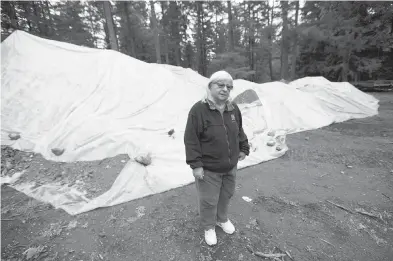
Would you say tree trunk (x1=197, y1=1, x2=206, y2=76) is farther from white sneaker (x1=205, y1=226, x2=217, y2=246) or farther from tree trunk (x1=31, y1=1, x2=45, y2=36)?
white sneaker (x1=205, y1=226, x2=217, y2=246)

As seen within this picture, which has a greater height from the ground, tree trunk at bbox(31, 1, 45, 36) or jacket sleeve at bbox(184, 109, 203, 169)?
tree trunk at bbox(31, 1, 45, 36)

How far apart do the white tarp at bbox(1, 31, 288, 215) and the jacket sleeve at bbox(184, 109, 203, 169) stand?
1.53m

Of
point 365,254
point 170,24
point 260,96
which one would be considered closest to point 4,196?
point 365,254

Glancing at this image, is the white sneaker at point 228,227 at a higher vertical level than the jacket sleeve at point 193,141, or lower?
lower

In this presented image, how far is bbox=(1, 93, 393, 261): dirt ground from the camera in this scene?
1859 mm

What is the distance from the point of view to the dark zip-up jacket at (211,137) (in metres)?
1.60

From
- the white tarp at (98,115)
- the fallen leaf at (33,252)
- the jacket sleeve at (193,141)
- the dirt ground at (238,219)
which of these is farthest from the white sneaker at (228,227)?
the fallen leaf at (33,252)

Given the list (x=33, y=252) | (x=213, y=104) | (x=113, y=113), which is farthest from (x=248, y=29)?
(x=33, y=252)

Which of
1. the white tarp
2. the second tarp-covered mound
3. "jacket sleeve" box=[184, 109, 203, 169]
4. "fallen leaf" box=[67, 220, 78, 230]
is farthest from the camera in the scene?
the second tarp-covered mound

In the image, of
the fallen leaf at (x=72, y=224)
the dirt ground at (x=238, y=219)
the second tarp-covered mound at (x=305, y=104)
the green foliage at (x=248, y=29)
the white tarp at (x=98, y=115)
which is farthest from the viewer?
the green foliage at (x=248, y=29)

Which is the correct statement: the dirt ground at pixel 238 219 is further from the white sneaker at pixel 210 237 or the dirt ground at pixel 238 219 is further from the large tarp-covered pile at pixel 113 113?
the large tarp-covered pile at pixel 113 113

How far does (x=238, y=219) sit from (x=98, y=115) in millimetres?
3759

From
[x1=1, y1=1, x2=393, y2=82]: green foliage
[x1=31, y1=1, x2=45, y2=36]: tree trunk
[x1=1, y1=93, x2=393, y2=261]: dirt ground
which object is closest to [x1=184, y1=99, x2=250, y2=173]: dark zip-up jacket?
[x1=1, y1=93, x2=393, y2=261]: dirt ground

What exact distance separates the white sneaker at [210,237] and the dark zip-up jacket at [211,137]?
28.3 inches
